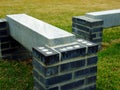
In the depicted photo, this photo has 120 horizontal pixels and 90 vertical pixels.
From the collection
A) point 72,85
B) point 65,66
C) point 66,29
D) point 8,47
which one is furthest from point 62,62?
point 66,29

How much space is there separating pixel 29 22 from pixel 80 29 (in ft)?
7.00

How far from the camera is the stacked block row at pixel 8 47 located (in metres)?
6.25

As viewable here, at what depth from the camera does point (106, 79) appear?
215 inches

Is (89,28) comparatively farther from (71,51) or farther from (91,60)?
(71,51)

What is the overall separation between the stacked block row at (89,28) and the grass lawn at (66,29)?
0.47 meters

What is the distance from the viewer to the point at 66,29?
9750mm

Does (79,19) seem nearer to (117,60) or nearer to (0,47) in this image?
(117,60)

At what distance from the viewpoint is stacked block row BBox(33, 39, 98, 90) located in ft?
12.3

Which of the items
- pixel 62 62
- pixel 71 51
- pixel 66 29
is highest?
pixel 71 51

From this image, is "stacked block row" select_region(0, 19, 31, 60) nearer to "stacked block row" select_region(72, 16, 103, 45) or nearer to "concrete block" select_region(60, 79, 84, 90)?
"stacked block row" select_region(72, 16, 103, 45)

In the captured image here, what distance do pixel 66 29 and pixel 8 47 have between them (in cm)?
377

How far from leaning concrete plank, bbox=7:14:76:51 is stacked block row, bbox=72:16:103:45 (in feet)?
5.77

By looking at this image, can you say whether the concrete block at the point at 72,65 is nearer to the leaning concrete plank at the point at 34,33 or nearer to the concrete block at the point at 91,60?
the concrete block at the point at 91,60

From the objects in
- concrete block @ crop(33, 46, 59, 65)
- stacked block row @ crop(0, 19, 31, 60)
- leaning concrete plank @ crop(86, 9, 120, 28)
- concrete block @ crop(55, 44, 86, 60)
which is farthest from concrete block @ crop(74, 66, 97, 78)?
leaning concrete plank @ crop(86, 9, 120, 28)
